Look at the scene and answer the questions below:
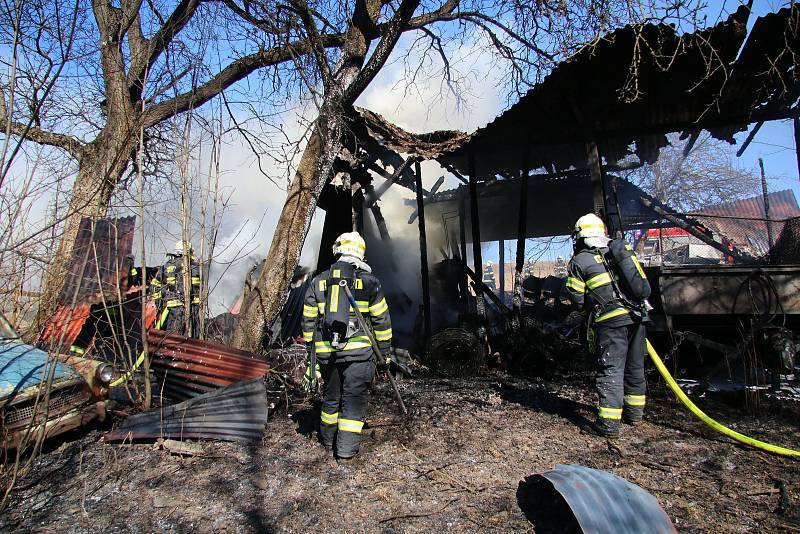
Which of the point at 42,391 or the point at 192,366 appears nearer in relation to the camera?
the point at 42,391

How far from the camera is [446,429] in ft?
14.3

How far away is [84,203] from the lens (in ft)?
17.8

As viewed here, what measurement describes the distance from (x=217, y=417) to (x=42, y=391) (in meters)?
1.27

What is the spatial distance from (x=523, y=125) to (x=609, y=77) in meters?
1.43

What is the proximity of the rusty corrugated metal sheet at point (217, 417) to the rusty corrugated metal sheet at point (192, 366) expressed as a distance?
1.20 ft

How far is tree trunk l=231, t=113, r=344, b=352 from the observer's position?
5.99 meters

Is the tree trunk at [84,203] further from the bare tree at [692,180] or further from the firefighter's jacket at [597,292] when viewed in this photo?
the bare tree at [692,180]

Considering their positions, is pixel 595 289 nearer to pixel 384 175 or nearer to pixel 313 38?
pixel 313 38

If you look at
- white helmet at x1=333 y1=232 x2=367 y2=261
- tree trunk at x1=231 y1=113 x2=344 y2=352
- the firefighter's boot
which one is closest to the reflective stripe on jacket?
white helmet at x1=333 y1=232 x2=367 y2=261

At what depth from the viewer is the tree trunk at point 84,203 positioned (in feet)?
14.3

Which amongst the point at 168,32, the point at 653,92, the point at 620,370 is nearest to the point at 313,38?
the point at 168,32

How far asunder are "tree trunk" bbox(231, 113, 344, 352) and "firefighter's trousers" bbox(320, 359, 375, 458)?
218cm

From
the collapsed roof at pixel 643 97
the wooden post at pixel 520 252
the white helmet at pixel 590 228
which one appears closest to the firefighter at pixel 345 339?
the white helmet at pixel 590 228

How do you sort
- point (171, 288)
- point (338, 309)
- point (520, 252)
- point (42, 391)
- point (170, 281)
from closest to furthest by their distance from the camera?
point (42, 391) < point (338, 309) < point (170, 281) < point (171, 288) < point (520, 252)
